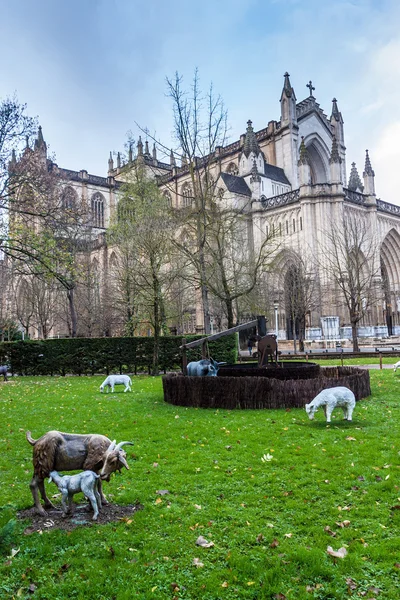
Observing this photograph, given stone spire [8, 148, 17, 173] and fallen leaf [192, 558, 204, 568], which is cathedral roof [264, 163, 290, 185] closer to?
→ stone spire [8, 148, 17, 173]

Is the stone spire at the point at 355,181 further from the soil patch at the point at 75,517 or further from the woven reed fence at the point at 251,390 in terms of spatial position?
the soil patch at the point at 75,517

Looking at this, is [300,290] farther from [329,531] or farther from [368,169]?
[329,531]

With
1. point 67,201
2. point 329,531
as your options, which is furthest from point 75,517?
point 67,201

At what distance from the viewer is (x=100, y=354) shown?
2192 centimetres

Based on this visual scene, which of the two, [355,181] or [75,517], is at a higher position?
[355,181]

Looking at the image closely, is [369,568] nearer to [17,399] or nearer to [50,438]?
[50,438]

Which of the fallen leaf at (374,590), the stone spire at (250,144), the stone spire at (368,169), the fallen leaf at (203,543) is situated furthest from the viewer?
the stone spire at (250,144)

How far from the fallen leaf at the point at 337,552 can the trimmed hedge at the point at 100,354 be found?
17.4m

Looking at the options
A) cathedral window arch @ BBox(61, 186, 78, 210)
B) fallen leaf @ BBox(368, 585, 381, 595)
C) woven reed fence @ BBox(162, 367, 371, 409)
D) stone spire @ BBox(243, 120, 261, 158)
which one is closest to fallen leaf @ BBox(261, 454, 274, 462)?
fallen leaf @ BBox(368, 585, 381, 595)

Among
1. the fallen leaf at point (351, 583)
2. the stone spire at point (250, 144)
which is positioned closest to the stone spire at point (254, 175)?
the stone spire at point (250, 144)

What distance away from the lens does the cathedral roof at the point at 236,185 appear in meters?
42.6

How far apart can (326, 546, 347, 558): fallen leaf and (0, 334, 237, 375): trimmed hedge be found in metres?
17.4

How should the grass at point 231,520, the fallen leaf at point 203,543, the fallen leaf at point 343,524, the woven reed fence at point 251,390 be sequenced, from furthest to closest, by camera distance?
the woven reed fence at point 251,390 → the fallen leaf at point 343,524 → the fallen leaf at point 203,543 → the grass at point 231,520

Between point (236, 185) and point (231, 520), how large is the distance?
136 ft
